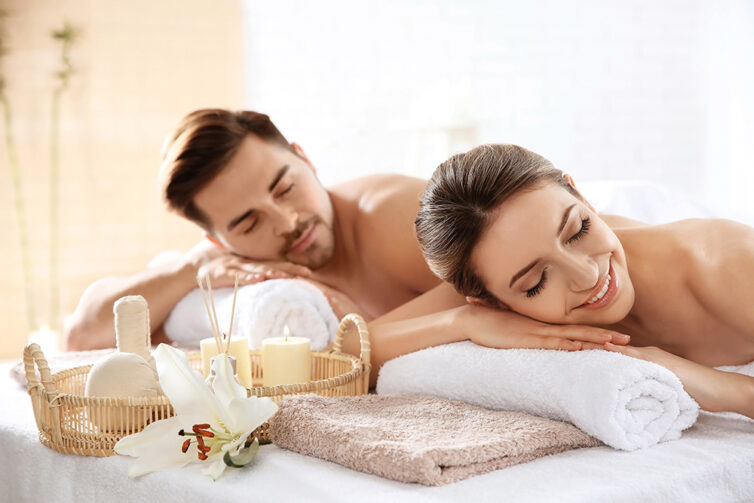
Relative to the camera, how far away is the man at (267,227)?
6.31ft

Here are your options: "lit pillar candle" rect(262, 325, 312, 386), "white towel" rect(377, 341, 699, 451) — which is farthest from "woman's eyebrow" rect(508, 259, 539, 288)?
"lit pillar candle" rect(262, 325, 312, 386)

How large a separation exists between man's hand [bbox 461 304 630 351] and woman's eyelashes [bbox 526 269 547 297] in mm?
55

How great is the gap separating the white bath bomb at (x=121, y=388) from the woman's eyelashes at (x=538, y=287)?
23.2 inches

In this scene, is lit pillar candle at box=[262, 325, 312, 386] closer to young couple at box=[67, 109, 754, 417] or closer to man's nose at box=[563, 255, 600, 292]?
young couple at box=[67, 109, 754, 417]

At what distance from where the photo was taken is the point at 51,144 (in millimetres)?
3211

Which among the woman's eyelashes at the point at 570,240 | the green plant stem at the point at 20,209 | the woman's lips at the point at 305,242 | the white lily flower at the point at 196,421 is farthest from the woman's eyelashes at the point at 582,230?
the green plant stem at the point at 20,209

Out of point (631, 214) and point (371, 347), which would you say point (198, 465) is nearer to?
point (371, 347)

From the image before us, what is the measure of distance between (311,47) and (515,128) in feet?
3.22

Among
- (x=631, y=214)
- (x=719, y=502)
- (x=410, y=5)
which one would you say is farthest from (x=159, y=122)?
(x=719, y=502)

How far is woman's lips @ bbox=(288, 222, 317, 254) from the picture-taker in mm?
1997

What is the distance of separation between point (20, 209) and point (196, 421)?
95.8 inches

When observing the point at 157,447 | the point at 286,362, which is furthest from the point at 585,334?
the point at 157,447

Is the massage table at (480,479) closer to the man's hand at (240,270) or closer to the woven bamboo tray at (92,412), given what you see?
the woven bamboo tray at (92,412)

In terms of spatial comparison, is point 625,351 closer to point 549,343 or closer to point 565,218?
point 549,343
